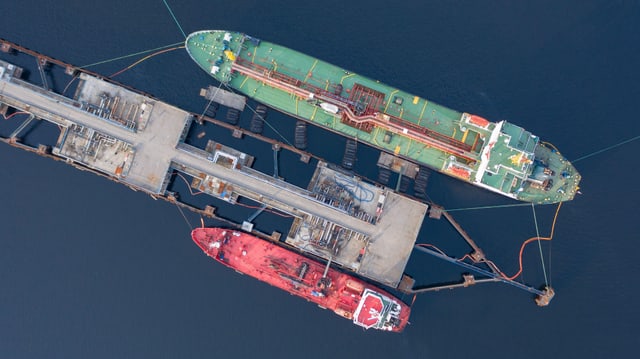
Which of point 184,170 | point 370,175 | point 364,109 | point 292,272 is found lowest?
point 292,272

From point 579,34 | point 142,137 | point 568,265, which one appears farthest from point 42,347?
point 579,34

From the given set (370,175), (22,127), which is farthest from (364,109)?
(22,127)

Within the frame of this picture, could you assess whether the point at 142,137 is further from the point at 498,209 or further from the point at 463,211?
the point at 498,209

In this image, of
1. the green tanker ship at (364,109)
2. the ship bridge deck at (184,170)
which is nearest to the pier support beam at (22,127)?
the ship bridge deck at (184,170)

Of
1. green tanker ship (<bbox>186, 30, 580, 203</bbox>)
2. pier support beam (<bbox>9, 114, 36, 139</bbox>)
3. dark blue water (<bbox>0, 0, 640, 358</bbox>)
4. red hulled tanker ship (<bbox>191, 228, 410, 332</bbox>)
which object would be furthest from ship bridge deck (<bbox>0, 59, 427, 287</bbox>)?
green tanker ship (<bbox>186, 30, 580, 203</bbox>)

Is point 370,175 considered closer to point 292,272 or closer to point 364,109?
point 364,109

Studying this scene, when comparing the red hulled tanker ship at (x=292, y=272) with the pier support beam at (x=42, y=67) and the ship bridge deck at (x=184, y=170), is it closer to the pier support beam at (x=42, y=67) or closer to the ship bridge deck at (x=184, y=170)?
the ship bridge deck at (x=184, y=170)
